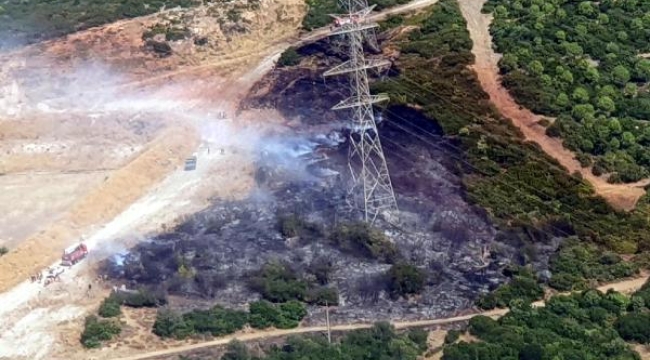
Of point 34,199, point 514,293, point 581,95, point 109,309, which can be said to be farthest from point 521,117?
point 34,199

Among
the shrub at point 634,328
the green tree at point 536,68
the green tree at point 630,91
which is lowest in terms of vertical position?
the shrub at point 634,328

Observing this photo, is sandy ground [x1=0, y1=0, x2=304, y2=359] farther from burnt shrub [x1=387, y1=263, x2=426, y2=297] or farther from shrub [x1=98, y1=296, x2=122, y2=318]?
burnt shrub [x1=387, y1=263, x2=426, y2=297]

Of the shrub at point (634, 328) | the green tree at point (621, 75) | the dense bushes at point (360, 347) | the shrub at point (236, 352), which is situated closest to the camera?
the dense bushes at point (360, 347)

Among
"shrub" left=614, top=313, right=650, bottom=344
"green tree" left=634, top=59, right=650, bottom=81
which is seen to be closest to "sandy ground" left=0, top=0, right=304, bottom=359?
"shrub" left=614, top=313, right=650, bottom=344

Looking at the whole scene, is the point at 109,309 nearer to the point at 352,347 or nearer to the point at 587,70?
the point at 352,347

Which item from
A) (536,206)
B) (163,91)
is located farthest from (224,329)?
(163,91)

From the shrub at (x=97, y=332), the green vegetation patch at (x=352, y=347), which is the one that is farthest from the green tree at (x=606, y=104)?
the shrub at (x=97, y=332)

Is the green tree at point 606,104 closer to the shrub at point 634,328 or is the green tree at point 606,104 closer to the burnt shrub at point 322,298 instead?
the shrub at point 634,328
